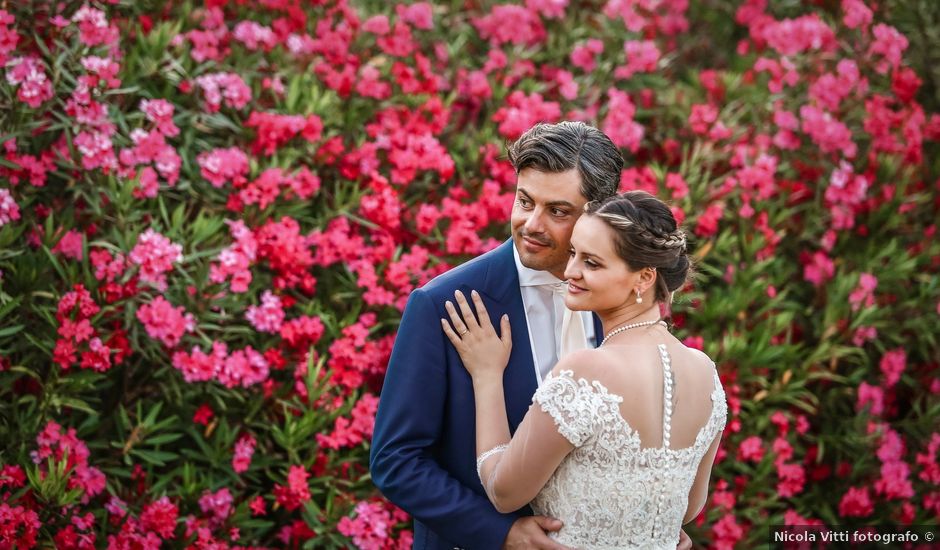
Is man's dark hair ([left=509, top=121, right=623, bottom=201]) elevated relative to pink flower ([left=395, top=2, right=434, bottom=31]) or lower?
elevated

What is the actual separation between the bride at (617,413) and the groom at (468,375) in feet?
0.40

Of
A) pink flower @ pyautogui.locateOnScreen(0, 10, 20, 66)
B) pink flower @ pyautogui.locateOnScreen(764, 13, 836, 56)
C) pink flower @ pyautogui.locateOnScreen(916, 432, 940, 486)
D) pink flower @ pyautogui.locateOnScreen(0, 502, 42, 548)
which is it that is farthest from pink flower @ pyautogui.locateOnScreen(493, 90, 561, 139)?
pink flower @ pyautogui.locateOnScreen(0, 502, 42, 548)

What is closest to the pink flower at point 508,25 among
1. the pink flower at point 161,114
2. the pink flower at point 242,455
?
the pink flower at point 161,114

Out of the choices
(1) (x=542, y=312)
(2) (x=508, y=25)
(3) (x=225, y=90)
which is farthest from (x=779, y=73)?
(1) (x=542, y=312)

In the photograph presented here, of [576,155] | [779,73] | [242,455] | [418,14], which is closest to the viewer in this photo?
[576,155]

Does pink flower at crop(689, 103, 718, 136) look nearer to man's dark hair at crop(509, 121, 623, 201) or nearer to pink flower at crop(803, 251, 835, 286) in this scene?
pink flower at crop(803, 251, 835, 286)

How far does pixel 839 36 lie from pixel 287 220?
12.5ft

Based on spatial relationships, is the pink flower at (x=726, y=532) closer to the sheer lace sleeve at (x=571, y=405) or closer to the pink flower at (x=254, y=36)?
the sheer lace sleeve at (x=571, y=405)

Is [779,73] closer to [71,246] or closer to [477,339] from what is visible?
[477,339]

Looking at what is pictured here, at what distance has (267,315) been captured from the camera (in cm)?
382

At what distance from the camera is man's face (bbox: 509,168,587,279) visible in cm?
247

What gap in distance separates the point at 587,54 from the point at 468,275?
3.32 metres

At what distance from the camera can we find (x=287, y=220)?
13.0 ft

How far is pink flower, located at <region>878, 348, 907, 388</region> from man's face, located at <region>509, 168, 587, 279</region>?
2934 mm
